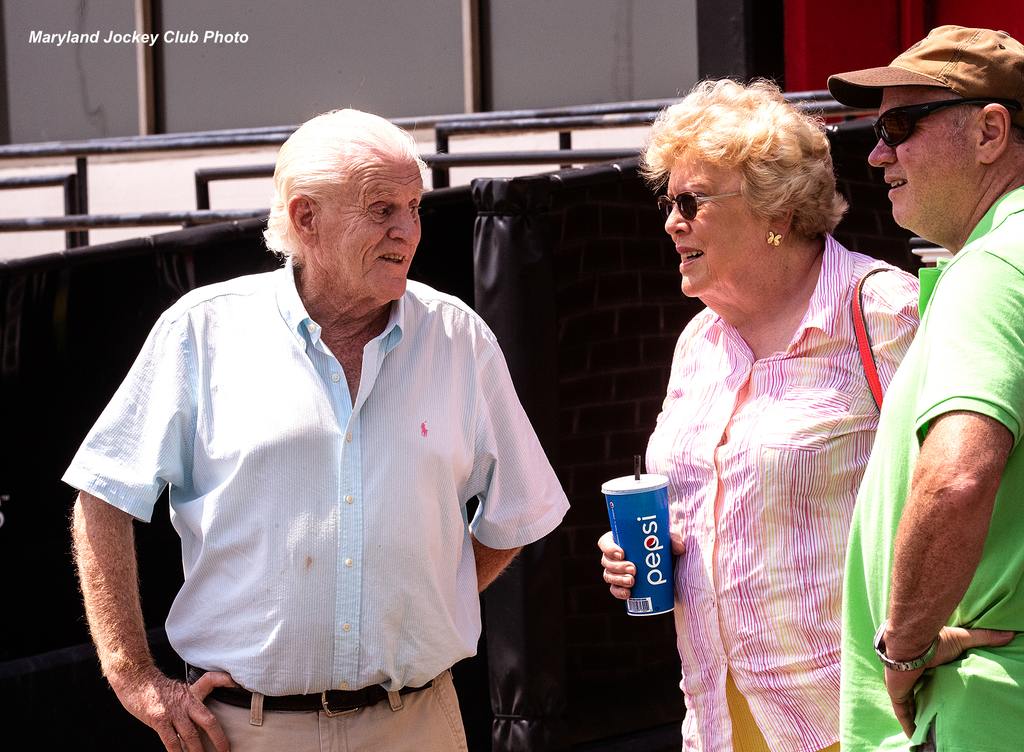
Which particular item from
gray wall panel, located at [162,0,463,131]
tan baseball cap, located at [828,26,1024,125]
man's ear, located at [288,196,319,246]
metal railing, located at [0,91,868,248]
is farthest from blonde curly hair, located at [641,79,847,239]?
gray wall panel, located at [162,0,463,131]

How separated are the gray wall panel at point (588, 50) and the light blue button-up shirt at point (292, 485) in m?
5.05

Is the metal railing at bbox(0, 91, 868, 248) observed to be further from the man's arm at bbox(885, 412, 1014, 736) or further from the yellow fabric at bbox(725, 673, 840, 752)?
the man's arm at bbox(885, 412, 1014, 736)

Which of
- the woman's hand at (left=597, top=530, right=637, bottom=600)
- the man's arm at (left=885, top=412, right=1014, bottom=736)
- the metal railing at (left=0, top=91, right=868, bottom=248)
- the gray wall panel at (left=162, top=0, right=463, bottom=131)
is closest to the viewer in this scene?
the man's arm at (left=885, top=412, right=1014, bottom=736)

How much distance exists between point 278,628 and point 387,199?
37.1 inches

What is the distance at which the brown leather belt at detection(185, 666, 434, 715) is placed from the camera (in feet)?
9.12

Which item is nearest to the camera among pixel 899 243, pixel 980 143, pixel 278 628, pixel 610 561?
Result: pixel 980 143

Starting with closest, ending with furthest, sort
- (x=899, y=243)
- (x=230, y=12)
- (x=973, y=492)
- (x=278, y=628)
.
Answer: (x=973, y=492) < (x=278, y=628) < (x=899, y=243) < (x=230, y=12)

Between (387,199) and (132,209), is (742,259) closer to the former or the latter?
(387,199)

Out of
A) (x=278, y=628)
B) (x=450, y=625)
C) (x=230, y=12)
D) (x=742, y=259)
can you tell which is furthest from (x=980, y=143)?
(x=230, y=12)

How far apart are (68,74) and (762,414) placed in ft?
26.8

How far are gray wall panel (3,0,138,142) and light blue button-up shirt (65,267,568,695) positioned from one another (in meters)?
7.23

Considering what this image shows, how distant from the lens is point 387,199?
2.93 m

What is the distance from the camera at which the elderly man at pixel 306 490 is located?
277 cm

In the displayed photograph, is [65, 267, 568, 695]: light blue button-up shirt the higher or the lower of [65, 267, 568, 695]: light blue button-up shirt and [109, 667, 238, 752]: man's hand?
the higher
